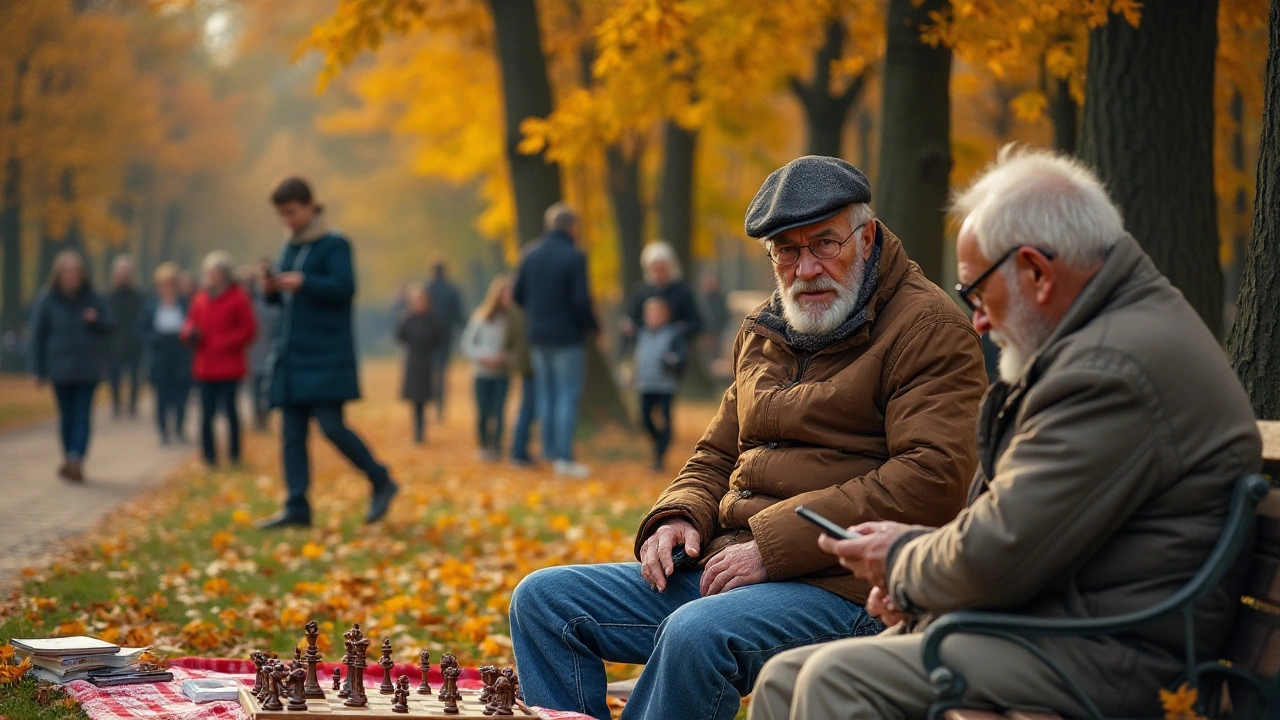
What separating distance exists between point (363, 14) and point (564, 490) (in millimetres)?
4473

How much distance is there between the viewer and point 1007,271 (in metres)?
3.10

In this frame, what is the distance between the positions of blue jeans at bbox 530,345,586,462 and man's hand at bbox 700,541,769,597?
9.56m

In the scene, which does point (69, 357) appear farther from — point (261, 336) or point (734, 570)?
point (734, 570)

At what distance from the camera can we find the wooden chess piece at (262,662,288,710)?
12.5 feet

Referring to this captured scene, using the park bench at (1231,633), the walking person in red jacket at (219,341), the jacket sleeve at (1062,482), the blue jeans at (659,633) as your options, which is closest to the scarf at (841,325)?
the blue jeans at (659,633)

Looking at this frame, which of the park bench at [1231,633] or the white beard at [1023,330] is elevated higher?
the white beard at [1023,330]

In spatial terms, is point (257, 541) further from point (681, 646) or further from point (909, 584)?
point (909, 584)

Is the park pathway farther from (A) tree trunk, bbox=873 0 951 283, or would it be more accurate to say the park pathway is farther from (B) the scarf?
(A) tree trunk, bbox=873 0 951 283

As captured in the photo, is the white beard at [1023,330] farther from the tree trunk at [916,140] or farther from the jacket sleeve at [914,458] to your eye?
the tree trunk at [916,140]

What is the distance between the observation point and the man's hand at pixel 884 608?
3.37m

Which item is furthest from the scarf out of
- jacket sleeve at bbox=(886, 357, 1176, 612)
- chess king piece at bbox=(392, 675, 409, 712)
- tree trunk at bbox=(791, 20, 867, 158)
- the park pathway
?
tree trunk at bbox=(791, 20, 867, 158)

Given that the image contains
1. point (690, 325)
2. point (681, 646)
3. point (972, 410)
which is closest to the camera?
point (681, 646)

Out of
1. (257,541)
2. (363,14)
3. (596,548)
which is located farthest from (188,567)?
(363,14)

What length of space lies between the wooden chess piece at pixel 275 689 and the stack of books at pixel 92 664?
1007mm
